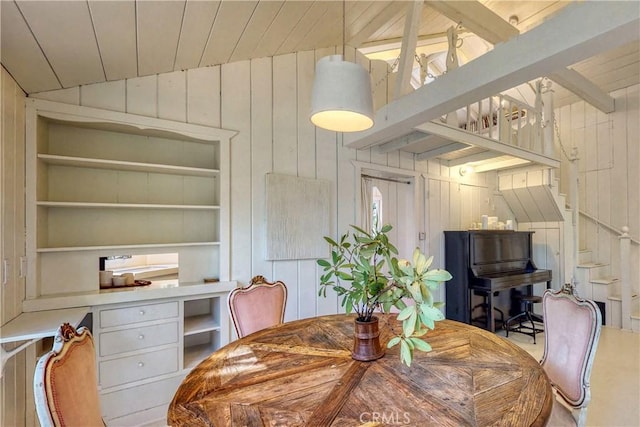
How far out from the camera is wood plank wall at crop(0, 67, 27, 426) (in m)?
1.67

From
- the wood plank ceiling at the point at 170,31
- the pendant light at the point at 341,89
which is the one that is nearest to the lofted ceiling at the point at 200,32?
the wood plank ceiling at the point at 170,31

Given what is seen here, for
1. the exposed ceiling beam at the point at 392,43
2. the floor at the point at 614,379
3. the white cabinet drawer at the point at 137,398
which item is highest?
the exposed ceiling beam at the point at 392,43

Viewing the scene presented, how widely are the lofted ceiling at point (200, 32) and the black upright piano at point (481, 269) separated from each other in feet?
7.16

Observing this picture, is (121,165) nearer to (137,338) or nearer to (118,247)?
(118,247)

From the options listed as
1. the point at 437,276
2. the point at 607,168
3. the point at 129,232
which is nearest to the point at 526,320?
the point at 607,168

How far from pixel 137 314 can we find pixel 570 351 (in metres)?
2.67

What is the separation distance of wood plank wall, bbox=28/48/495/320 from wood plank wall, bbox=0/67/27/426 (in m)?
0.43

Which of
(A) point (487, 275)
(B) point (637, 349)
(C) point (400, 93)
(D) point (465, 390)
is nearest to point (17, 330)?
(D) point (465, 390)

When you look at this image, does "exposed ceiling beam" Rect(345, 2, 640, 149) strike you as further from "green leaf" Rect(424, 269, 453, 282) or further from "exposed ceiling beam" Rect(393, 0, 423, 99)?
"green leaf" Rect(424, 269, 453, 282)

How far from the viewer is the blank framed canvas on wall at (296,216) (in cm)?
291

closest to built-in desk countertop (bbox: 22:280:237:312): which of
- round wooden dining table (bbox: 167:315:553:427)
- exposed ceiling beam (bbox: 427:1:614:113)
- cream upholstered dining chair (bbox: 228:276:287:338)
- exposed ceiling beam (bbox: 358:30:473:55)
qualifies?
cream upholstered dining chair (bbox: 228:276:287:338)

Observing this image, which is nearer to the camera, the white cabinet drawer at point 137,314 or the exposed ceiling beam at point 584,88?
the white cabinet drawer at point 137,314

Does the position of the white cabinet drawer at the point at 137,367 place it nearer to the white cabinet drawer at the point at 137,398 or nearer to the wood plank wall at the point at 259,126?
the white cabinet drawer at the point at 137,398

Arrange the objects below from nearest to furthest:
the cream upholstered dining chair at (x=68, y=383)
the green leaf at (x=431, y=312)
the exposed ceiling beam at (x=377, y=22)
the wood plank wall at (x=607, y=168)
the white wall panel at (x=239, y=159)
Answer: the cream upholstered dining chair at (x=68, y=383)
the green leaf at (x=431, y=312)
the white wall panel at (x=239, y=159)
the exposed ceiling beam at (x=377, y=22)
the wood plank wall at (x=607, y=168)
